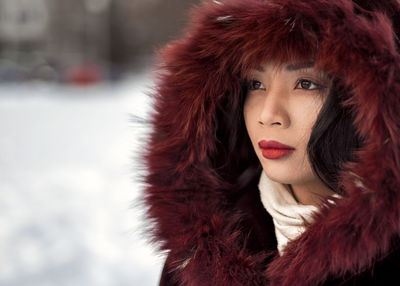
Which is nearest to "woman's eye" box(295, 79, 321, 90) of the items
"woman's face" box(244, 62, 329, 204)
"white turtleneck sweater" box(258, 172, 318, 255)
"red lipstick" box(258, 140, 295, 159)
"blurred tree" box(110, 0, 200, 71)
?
"woman's face" box(244, 62, 329, 204)

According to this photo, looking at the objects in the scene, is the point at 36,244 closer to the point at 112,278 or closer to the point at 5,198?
the point at 112,278

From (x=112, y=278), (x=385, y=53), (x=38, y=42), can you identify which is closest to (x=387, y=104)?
(x=385, y=53)

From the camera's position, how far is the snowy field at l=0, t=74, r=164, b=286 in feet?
7.46

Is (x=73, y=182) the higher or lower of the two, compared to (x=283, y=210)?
lower

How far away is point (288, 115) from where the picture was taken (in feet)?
2.91

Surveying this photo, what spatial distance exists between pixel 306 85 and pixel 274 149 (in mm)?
137

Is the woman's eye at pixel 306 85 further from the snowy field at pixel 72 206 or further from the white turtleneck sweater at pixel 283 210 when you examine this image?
the snowy field at pixel 72 206

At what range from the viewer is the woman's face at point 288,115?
87 centimetres

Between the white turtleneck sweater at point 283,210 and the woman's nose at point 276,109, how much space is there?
161 mm

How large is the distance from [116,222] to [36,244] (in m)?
0.49

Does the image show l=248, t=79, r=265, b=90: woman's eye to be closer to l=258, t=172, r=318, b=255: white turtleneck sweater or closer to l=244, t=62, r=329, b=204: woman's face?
l=244, t=62, r=329, b=204: woman's face

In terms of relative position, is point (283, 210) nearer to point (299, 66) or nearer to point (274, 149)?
point (274, 149)

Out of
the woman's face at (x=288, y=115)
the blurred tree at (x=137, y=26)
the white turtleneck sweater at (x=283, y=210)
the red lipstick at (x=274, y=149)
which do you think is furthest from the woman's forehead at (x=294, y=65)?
the blurred tree at (x=137, y=26)

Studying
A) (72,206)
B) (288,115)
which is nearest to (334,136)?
(288,115)
